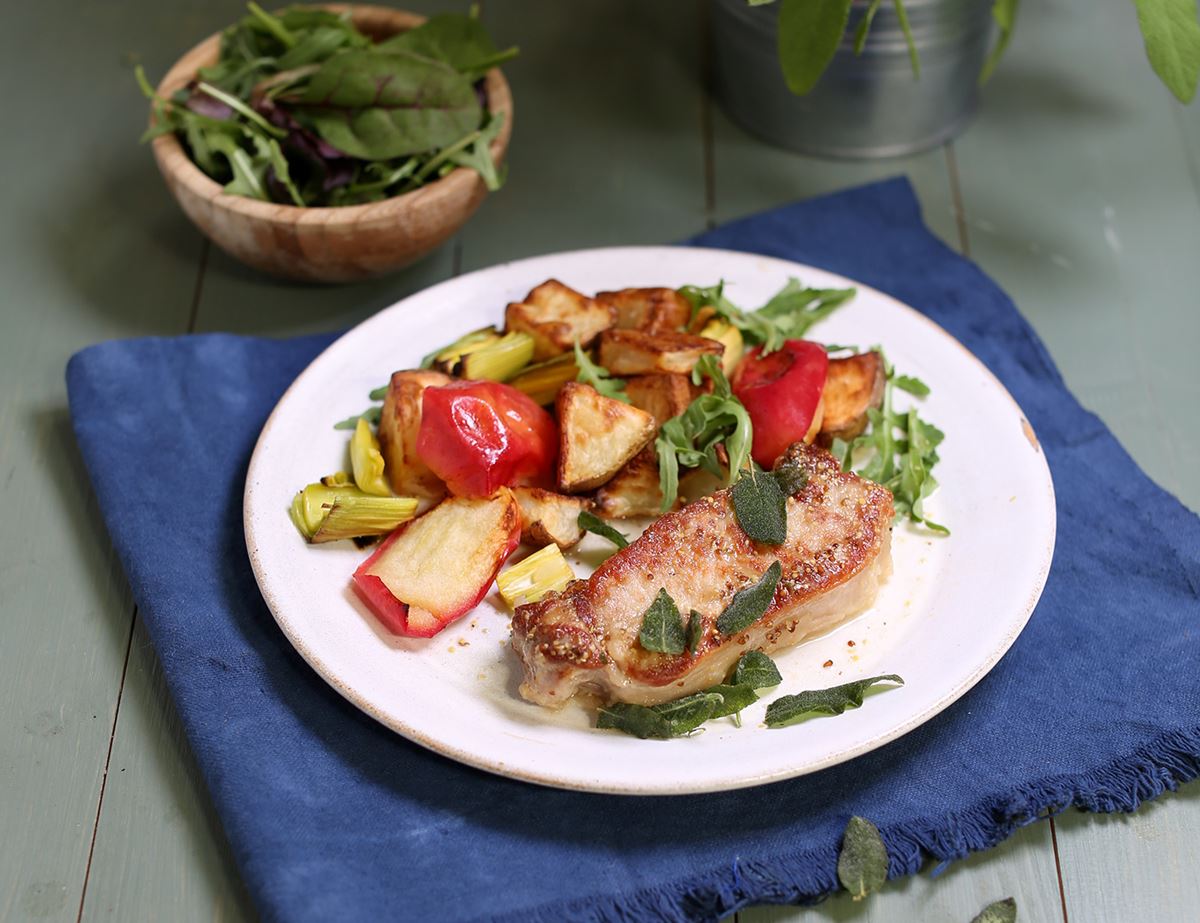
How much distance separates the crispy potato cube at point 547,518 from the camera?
246cm

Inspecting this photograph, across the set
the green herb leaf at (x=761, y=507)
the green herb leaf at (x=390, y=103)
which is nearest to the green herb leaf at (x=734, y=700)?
the green herb leaf at (x=761, y=507)

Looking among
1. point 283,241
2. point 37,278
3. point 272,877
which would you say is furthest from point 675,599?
point 37,278

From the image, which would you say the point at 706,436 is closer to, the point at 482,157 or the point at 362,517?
the point at 362,517

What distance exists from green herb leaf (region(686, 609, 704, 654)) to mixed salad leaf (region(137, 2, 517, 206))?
1.33 m

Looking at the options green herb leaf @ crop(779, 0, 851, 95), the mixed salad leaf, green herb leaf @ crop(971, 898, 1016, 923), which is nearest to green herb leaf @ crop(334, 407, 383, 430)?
the mixed salad leaf

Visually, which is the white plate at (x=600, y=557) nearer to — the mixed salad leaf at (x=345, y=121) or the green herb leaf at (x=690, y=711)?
the green herb leaf at (x=690, y=711)

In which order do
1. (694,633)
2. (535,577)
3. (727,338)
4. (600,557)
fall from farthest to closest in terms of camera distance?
(727,338) → (600,557) → (535,577) → (694,633)

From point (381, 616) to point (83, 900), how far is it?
0.66 metres

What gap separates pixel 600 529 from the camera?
8.05 ft

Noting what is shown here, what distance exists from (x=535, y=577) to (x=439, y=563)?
0.56 ft

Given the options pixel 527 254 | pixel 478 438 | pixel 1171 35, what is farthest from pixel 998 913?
pixel 527 254

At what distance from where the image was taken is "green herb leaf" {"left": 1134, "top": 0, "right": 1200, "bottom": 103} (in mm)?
2766

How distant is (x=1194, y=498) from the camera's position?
9.53 feet

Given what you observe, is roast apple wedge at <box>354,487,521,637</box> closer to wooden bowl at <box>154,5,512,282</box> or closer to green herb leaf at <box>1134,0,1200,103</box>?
wooden bowl at <box>154,5,512,282</box>
